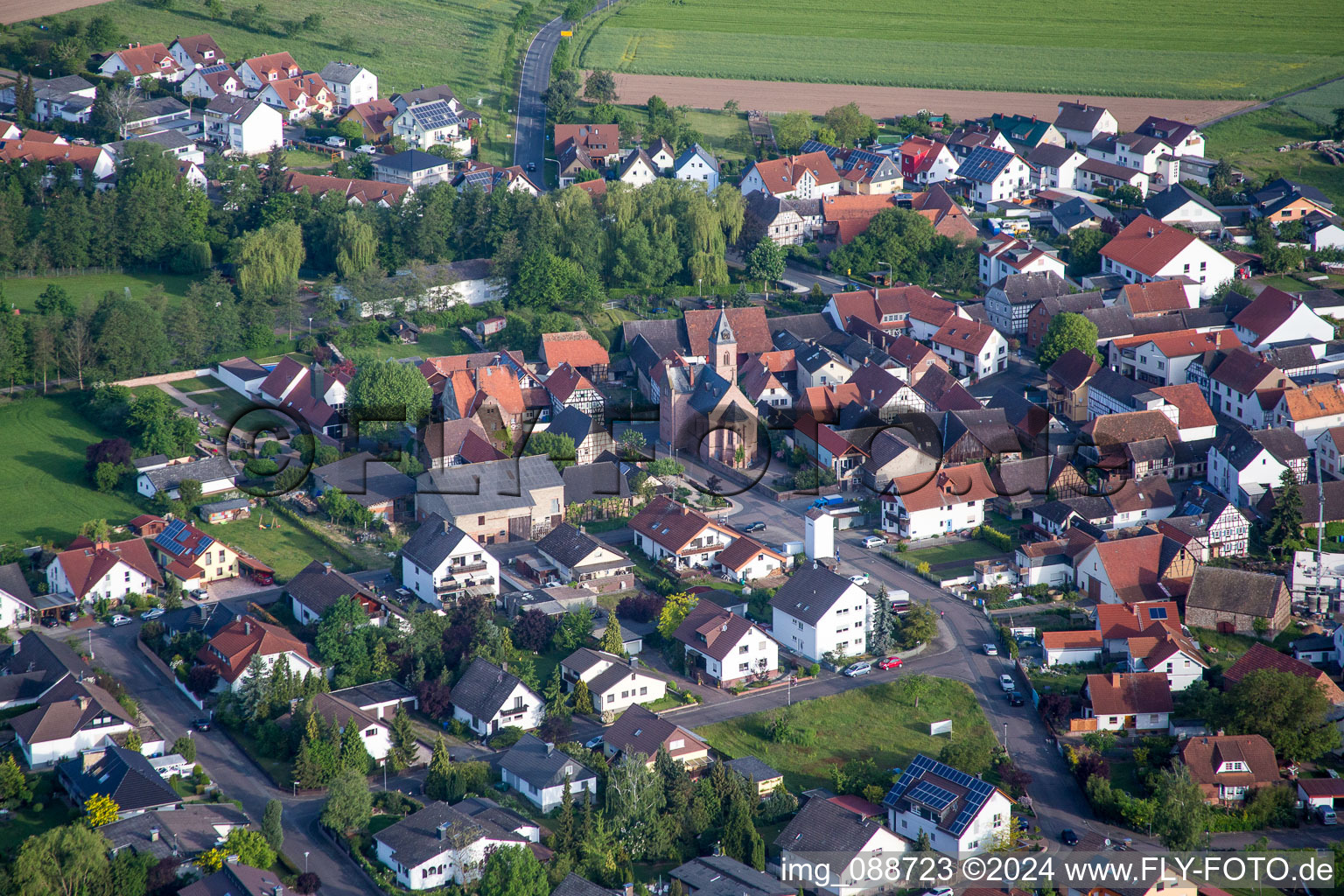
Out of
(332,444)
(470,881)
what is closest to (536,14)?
(332,444)

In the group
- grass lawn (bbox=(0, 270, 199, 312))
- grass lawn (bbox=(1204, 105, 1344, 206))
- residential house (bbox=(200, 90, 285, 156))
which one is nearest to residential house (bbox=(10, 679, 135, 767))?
grass lawn (bbox=(0, 270, 199, 312))

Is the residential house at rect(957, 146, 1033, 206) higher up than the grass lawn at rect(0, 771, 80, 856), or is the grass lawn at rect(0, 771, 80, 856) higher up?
the residential house at rect(957, 146, 1033, 206)

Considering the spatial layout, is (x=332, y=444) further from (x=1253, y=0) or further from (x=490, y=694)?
(x=1253, y=0)

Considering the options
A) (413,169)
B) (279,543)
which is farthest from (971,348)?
(413,169)

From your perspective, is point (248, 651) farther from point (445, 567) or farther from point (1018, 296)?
point (1018, 296)

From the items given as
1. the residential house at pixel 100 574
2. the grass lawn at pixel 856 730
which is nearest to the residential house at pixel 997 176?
the grass lawn at pixel 856 730

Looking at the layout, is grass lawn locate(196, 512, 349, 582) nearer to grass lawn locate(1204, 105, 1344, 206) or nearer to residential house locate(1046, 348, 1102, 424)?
residential house locate(1046, 348, 1102, 424)
